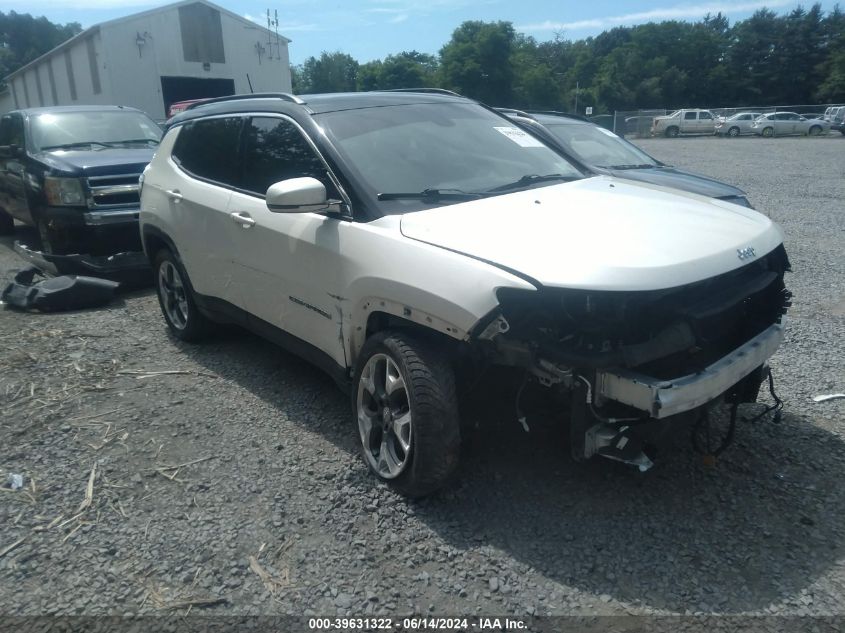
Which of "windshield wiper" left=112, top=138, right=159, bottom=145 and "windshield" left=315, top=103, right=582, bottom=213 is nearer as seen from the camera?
"windshield" left=315, top=103, right=582, bottom=213

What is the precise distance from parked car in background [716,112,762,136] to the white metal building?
85.5 feet

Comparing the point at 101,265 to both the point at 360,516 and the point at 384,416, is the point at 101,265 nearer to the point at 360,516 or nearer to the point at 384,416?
the point at 384,416

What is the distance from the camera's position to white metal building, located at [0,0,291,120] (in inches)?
1255

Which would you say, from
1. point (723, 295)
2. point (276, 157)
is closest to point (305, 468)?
point (276, 157)

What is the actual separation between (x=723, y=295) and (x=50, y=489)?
11.5ft

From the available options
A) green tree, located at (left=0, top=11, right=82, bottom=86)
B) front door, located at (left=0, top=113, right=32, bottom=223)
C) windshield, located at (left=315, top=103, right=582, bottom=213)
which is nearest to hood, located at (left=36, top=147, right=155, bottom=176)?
front door, located at (left=0, top=113, right=32, bottom=223)

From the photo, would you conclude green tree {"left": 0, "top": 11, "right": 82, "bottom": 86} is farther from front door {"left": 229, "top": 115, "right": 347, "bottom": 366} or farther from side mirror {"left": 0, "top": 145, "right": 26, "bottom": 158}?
front door {"left": 229, "top": 115, "right": 347, "bottom": 366}

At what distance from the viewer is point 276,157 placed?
13.7ft

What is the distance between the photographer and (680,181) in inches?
289

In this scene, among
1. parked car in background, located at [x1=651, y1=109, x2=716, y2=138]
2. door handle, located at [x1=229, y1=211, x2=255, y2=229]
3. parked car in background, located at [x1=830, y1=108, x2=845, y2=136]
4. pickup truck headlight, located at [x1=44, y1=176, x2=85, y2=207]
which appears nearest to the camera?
door handle, located at [x1=229, y1=211, x2=255, y2=229]

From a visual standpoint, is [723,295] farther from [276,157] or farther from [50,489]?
[50,489]

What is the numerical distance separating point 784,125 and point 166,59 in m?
33.8

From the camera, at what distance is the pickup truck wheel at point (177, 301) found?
5.38m

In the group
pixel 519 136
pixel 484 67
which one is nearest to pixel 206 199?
pixel 519 136
